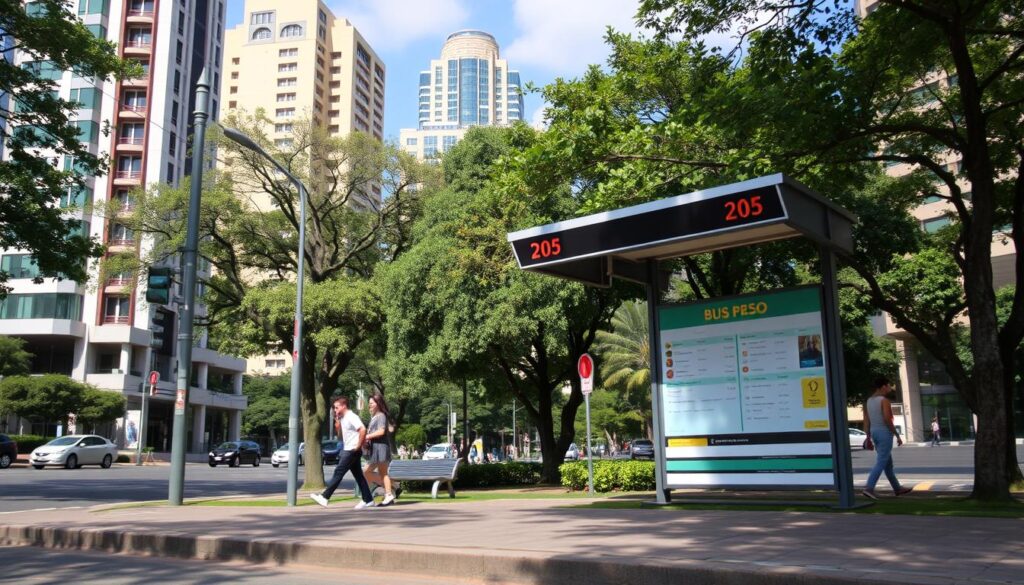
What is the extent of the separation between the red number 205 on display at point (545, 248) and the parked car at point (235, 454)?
39324 mm

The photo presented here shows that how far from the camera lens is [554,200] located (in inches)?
677

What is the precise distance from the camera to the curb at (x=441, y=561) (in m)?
5.48

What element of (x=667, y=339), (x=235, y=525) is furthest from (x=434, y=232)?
(x=235, y=525)

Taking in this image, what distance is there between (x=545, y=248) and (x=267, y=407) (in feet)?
243

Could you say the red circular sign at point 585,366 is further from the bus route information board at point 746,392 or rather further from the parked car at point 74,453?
the parked car at point 74,453

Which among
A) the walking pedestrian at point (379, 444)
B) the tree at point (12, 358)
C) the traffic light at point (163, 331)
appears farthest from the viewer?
the tree at point (12, 358)

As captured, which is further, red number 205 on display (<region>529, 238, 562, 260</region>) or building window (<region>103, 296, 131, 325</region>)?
building window (<region>103, 296, 131, 325</region>)

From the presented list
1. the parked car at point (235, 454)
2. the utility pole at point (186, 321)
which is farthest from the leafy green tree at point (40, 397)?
the utility pole at point (186, 321)

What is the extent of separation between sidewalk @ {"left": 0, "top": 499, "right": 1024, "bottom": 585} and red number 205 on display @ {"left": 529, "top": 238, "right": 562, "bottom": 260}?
137 inches

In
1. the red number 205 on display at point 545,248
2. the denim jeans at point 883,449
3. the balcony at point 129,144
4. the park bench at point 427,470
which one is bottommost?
the park bench at point 427,470

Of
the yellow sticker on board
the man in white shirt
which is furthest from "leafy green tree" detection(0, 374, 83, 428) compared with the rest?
the yellow sticker on board

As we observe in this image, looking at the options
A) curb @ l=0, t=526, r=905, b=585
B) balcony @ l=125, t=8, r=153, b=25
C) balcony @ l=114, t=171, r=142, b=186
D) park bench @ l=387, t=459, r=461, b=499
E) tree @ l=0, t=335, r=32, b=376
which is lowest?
curb @ l=0, t=526, r=905, b=585

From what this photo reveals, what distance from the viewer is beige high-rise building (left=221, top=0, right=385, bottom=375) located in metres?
107

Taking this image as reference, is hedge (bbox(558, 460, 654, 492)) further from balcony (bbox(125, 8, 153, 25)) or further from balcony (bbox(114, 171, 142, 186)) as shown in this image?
balcony (bbox(125, 8, 153, 25))
